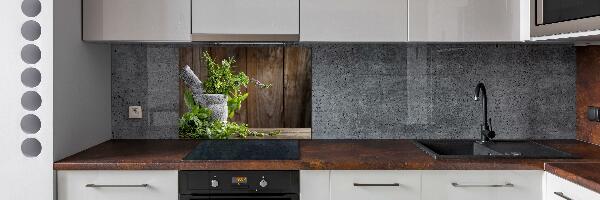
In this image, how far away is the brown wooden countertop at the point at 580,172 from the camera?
2.02 m

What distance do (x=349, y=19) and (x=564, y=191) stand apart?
3.66ft

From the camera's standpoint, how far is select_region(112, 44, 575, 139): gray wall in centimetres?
314

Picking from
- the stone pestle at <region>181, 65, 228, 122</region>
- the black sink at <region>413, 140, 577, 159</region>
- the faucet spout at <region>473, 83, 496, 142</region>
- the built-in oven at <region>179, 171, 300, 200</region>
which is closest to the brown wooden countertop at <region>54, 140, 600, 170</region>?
the built-in oven at <region>179, 171, 300, 200</region>

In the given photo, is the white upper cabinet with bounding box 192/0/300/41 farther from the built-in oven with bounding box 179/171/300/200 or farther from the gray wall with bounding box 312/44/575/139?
the built-in oven with bounding box 179/171/300/200

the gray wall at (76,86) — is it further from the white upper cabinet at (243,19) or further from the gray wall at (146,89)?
the white upper cabinet at (243,19)

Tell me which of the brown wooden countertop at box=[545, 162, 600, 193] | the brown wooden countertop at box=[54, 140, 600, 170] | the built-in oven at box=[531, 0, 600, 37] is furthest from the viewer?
the brown wooden countertop at box=[54, 140, 600, 170]

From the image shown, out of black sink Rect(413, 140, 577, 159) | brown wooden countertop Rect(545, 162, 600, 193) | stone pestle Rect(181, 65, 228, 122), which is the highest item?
stone pestle Rect(181, 65, 228, 122)

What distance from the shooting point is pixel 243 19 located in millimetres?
2738

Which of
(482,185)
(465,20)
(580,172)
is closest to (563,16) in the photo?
(465,20)

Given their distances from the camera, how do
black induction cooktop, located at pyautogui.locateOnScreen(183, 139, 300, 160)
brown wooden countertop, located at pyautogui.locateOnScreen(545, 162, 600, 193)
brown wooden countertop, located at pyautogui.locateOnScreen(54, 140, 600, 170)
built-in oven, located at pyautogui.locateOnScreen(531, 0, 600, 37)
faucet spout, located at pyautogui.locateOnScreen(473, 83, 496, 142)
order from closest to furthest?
brown wooden countertop, located at pyautogui.locateOnScreen(545, 162, 600, 193) → built-in oven, located at pyautogui.locateOnScreen(531, 0, 600, 37) → brown wooden countertop, located at pyautogui.locateOnScreen(54, 140, 600, 170) → black induction cooktop, located at pyautogui.locateOnScreen(183, 139, 300, 160) → faucet spout, located at pyautogui.locateOnScreen(473, 83, 496, 142)

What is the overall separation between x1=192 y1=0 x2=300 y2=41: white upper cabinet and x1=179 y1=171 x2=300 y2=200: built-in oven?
65cm

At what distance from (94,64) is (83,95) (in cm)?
20

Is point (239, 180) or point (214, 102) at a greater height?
point (214, 102)

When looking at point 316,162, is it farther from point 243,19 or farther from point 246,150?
point 243,19
